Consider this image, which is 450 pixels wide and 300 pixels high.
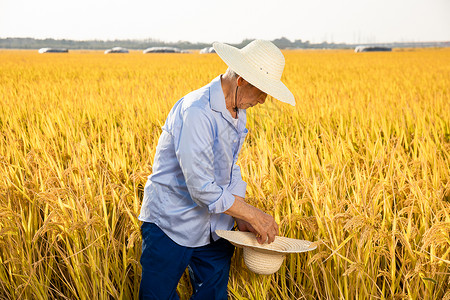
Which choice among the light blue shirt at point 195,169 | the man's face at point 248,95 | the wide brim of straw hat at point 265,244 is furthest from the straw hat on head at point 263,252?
the man's face at point 248,95

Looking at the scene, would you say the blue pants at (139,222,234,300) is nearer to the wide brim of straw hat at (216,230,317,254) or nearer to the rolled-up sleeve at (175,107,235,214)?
the wide brim of straw hat at (216,230,317,254)

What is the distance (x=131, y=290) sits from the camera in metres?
1.67

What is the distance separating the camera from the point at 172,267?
1.38 metres

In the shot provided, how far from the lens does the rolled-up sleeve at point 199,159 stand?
1.21 meters

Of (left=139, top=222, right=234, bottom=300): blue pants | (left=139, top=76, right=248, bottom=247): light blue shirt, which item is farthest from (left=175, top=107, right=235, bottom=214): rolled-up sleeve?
(left=139, top=222, right=234, bottom=300): blue pants

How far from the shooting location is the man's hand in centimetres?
128

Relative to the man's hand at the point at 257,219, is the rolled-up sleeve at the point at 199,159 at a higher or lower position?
higher

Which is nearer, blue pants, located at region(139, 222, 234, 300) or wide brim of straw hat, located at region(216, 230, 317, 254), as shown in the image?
wide brim of straw hat, located at region(216, 230, 317, 254)

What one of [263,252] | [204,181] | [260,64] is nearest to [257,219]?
[263,252]

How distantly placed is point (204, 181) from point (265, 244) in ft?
1.07

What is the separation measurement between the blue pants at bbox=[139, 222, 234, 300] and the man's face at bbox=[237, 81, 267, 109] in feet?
1.63

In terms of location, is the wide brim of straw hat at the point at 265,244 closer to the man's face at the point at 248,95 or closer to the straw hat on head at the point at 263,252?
the straw hat on head at the point at 263,252

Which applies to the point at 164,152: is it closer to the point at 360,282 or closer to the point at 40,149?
the point at 360,282

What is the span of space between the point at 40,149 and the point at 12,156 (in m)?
0.16
